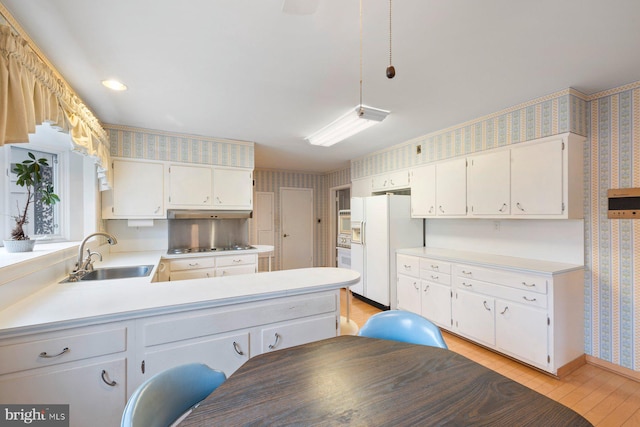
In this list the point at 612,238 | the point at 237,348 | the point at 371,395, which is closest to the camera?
the point at 371,395

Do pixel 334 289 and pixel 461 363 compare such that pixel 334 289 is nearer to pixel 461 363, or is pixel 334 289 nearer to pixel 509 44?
pixel 461 363

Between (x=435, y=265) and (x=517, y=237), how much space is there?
896 mm

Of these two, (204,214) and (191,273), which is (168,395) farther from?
(204,214)

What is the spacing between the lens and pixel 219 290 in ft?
5.32

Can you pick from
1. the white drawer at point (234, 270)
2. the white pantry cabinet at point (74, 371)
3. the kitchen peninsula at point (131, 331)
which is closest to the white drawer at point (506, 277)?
the kitchen peninsula at point (131, 331)

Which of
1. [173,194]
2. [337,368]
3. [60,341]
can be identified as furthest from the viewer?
[173,194]

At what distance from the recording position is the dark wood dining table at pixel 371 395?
0.73m

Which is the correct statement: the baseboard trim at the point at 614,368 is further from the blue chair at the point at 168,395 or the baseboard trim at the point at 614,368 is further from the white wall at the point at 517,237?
the blue chair at the point at 168,395

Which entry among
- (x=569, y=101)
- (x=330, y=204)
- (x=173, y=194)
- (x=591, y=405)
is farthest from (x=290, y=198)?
(x=591, y=405)

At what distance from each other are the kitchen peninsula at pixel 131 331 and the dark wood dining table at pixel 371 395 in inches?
21.5

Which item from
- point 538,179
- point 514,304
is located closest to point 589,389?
point 514,304

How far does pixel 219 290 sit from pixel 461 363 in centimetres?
131

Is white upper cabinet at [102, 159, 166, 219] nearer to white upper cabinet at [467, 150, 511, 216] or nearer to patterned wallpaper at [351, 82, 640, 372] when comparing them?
white upper cabinet at [467, 150, 511, 216]

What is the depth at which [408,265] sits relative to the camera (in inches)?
138
